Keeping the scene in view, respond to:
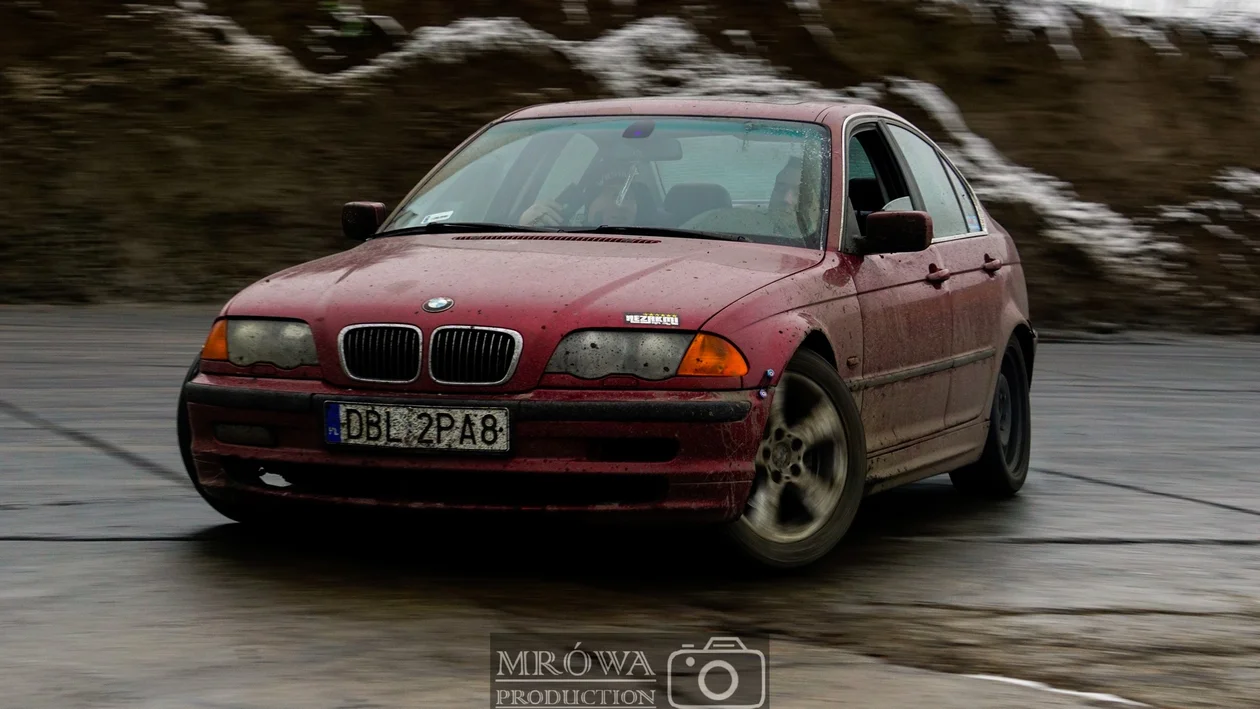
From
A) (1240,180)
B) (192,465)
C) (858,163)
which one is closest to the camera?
(192,465)

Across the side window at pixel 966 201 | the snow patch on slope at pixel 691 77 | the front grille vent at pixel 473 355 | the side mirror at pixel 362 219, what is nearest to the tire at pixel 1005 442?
the side window at pixel 966 201

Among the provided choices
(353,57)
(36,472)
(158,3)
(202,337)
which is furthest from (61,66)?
(36,472)

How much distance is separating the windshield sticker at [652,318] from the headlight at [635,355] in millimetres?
29

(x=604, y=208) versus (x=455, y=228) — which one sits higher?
(x=604, y=208)

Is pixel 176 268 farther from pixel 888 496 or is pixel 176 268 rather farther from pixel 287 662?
pixel 287 662

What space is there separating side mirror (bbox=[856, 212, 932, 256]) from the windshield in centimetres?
19

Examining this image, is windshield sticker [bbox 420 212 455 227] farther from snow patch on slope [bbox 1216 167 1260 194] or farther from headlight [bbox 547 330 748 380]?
snow patch on slope [bbox 1216 167 1260 194]

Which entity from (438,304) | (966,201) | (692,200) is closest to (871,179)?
(692,200)

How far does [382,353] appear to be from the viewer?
5.99 m

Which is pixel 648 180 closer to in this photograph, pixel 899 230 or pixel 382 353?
pixel 899 230

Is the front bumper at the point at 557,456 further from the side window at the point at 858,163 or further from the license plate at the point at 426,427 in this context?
the side window at the point at 858,163

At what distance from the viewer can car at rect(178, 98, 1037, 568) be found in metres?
5.88

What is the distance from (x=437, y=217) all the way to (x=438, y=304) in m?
1.38

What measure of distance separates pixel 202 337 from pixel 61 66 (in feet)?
24.8
